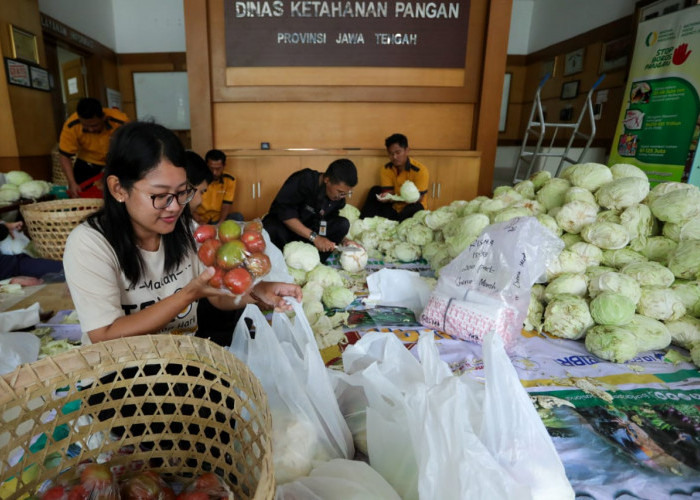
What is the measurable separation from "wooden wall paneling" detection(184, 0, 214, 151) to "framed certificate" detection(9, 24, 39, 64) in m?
2.29

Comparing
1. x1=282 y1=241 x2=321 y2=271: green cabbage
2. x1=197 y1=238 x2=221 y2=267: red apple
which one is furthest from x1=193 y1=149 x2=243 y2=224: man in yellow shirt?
x1=197 y1=238 x2=221 y2=267: red apple

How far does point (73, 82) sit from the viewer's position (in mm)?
6773

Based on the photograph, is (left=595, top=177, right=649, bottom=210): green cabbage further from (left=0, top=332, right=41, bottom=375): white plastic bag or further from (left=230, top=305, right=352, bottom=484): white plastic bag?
(left=0, top=332, right=41, bottom=375): white plastic bag

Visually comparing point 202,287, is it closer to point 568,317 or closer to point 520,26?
point 568,317

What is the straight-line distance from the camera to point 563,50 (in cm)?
727

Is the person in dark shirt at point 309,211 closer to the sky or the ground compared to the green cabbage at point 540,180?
closer to the ground

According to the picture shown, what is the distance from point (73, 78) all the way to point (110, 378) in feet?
25.2

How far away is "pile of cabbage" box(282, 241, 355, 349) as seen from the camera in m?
1.91

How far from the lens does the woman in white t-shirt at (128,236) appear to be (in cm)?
112

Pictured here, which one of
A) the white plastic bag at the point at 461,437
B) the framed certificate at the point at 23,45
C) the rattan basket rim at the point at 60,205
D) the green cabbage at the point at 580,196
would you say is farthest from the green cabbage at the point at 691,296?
the framed certificate at the point at 23,45

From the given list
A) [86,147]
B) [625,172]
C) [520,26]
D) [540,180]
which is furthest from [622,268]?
[520,26]

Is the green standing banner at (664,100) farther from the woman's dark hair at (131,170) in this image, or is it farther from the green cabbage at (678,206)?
the woman's dark hair at (131,170)

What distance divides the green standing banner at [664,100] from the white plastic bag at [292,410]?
516 centimetres

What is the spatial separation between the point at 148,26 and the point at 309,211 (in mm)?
7026
